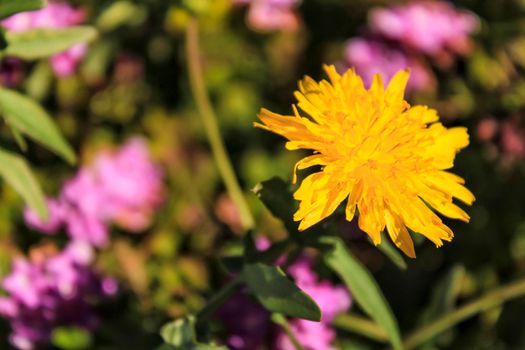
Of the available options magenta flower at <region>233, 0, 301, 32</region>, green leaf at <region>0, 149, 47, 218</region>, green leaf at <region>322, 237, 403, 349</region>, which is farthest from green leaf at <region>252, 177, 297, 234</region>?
magenta flower at <region>233, 0, 301, 32</region>

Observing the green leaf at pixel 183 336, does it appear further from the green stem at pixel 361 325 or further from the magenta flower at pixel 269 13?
the magenta flower at pixel 269 13

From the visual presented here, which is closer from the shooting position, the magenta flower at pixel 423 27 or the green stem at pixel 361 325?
the green stem at pixel 361 325

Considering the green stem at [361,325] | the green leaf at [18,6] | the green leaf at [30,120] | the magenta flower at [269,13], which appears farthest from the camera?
the magenta flower at [269,13]

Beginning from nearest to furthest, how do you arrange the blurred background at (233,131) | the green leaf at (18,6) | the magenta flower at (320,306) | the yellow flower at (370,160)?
the yellow flower at (370,160), the green leaf at (18,6), the magenta flower at (320,306), the blurred background at (233,131)

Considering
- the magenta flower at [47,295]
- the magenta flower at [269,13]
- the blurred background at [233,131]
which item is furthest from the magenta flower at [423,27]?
the magenta flower at [47,295]

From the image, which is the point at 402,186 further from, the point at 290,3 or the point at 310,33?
the point at 310,33

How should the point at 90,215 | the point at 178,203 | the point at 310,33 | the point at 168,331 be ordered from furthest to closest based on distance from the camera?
the point at 310,33
the point at 178,203
the point at 90,215
the point at 168,331

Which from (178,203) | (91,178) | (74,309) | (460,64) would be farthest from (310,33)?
(74,309)

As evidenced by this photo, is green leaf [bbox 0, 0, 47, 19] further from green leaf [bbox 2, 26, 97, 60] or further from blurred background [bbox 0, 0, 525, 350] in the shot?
blurred background [bbox 0, 0, 525, 350]
